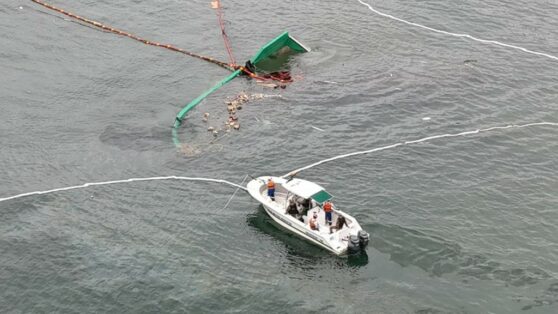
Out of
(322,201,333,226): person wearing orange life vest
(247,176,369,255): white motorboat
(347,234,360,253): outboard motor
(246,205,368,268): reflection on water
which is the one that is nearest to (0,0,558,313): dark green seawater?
(246,205,368,268): reflection on water

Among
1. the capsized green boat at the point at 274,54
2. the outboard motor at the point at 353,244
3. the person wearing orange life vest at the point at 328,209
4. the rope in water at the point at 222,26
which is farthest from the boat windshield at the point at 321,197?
the rope in water at the point at 222,26

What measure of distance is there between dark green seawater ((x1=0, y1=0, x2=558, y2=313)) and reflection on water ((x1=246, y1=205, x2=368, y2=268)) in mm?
243

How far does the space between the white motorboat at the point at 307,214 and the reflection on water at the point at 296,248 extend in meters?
0.53

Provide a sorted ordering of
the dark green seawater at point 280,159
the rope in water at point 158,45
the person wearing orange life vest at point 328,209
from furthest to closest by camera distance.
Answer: the rope in water at point 158,45, the person wearing orange life vest at point 328,209, the dark green seawater at point 280,159

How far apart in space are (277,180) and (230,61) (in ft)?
94.9

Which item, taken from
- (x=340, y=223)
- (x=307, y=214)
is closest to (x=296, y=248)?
(x=307, y=214)

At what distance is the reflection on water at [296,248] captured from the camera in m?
55.4

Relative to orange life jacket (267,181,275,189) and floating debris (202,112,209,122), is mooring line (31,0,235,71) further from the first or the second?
orange life jacket (267,181,275,189)

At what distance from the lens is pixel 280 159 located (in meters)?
67.4

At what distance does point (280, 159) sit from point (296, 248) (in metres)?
12.7

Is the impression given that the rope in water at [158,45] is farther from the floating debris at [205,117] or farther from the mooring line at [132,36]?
the floating debris at [205,117]

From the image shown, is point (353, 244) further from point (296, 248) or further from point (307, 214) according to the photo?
point (307, 214)

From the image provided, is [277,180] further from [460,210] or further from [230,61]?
[230,61]

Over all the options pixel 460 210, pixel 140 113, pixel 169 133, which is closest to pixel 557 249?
pixel 460 210
